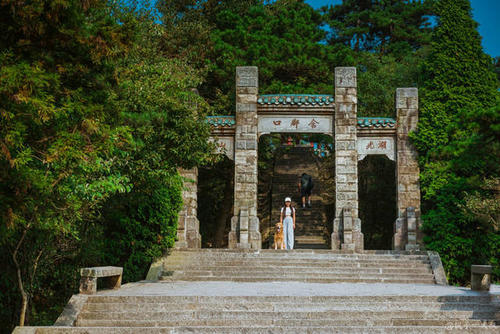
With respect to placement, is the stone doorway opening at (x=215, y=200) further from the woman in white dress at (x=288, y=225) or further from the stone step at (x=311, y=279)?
the stone step at (x=311, y=279)

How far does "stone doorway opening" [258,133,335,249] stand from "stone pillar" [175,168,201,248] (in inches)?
Answer: 115

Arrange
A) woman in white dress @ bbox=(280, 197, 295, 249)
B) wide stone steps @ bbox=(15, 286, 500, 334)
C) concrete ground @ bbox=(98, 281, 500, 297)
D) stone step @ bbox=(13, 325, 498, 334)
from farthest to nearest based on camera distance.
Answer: woman in white dress @ bbox=(280, 197, 295, 249) < concrete ground @ bbox=(98, 281, 500, 297) < wide stone steps @ bbox=(15, 286, 500, 334) < stone step @ bbox=(13, 325, 498, 334)

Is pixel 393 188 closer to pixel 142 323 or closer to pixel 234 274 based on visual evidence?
pixel 234 274

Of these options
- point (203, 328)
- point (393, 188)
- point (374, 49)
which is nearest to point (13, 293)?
point (203, 328)

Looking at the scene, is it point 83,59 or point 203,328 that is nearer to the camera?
point 83,59

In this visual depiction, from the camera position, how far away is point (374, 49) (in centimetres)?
2897

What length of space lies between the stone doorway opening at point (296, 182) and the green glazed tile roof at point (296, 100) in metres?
3.32

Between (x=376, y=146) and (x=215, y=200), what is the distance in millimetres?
6588

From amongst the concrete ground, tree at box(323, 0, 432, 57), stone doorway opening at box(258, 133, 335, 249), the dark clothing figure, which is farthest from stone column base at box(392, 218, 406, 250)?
tree at box(323, 0, 432, 57)

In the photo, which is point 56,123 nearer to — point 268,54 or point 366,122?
point 366,122

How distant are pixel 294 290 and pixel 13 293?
16.3 ft

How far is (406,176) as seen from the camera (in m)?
15.8

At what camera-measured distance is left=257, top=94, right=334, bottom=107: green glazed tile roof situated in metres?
16.0

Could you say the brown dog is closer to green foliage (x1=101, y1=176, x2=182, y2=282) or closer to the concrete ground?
green foliage (x1=101, y1=176, x2=182, y2=282)
